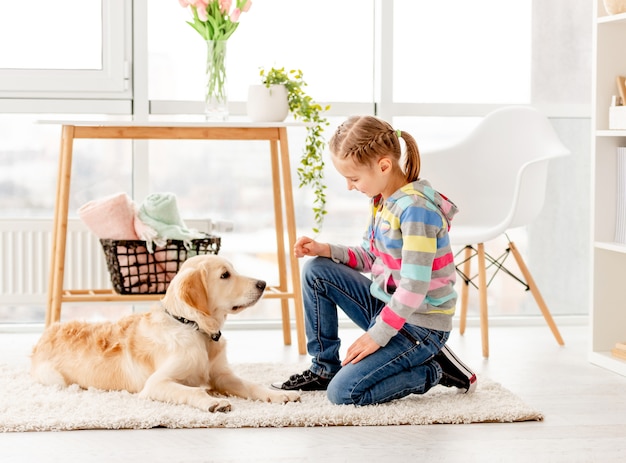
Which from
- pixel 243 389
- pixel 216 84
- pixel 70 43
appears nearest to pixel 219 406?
pixel 243 389

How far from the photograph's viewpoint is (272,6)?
12.4 ft

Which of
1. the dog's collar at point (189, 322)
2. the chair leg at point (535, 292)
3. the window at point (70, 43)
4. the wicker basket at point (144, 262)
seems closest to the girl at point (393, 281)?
the dog's collar at point (189, 322)

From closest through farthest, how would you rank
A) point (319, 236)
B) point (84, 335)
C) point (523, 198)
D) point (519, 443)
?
1. point (519, 443)
2. point (84, 335)
3. point (523, 198)
4. point (319, 236)

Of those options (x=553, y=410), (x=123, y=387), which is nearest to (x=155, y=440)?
(x=123, y=387)

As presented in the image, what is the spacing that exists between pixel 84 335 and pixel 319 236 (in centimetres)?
146

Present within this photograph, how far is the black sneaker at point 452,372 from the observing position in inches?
98.4

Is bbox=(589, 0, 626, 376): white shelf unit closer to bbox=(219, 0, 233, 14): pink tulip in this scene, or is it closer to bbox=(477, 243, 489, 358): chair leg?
bbox=(477, 243, 489, 358): chair leg

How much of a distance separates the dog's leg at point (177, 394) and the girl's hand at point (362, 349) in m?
0.34

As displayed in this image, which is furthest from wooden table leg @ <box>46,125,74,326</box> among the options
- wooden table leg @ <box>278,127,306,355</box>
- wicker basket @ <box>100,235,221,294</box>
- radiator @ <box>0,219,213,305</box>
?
wooden table leg @ <box>278,127,306,355</box>

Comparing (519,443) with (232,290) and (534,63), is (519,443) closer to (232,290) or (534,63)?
(232,290)

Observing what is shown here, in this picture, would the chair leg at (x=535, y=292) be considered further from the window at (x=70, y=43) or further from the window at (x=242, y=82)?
the window at (x=70, y=43)

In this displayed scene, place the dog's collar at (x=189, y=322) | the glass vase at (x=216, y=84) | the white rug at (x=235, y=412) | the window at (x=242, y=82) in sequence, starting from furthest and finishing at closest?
1. the window at (x=242, y=82)
2. the glass vase at (x=216, y=84)
3. the dog's collar at (x=189, y=322)
4. the white rug at (x=235, y=412)

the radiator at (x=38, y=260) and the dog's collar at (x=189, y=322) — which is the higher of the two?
the radiator at (x=38, y=260)

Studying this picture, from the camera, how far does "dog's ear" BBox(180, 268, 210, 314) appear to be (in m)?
2.43
